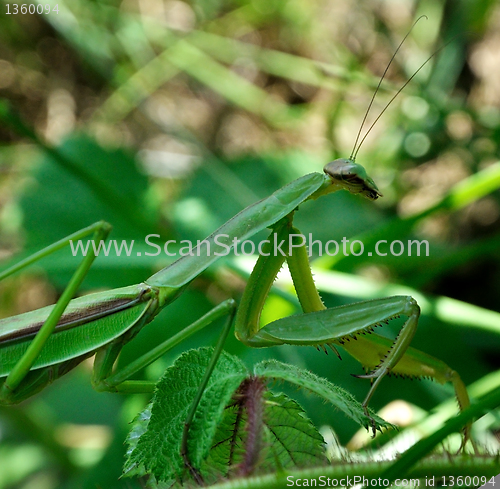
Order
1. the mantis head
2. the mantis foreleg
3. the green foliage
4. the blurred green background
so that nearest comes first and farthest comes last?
the green foliage
the mantis foreleg
the mantis head
the blurred green background

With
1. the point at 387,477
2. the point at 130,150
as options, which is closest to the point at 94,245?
the point at 387,477

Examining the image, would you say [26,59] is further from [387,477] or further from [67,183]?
[387,477]

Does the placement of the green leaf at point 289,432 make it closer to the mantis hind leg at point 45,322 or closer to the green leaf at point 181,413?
the green leaf at point 181,413

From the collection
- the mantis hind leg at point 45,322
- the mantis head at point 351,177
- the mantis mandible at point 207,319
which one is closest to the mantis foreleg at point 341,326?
the mantis mandible at point 207,319

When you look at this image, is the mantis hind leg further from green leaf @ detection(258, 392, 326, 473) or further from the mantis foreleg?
green leaf @ detection(258, 392, 326, 473)

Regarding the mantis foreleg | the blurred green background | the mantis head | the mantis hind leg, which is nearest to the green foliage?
the mantis foreleg

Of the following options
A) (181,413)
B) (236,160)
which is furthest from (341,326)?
(236,160)
